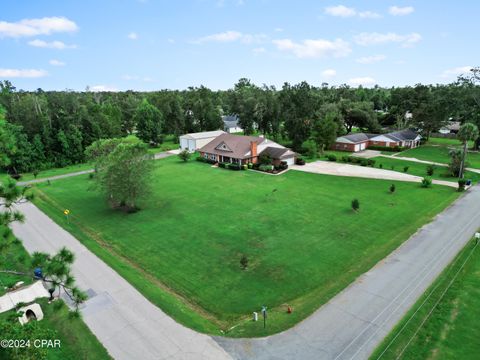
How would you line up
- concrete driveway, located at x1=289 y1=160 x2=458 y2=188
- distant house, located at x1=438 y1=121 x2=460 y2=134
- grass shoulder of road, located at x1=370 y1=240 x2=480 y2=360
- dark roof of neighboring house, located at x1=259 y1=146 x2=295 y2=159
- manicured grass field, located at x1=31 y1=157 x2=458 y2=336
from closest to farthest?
grass shoulder of road, located at x1=370 y1=240 x2=480 y2=360 → manicured grass field, located at x1=31 y1=157 x2=458 y2=336 → concrete driveway, located at x1=289 y1=160 x2=458 y2=188 → dark roof of neighboring house, located at x1=259 y1=146 x2=295 y2=159 → distant house, located at x1=438 y1=121 x2=460 y2=134

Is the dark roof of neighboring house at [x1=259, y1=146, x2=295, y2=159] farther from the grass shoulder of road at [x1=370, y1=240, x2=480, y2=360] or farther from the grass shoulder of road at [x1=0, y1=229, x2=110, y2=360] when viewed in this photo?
the grass shoulder of road at [x1=0, y1=229, x2=110, y2=360]

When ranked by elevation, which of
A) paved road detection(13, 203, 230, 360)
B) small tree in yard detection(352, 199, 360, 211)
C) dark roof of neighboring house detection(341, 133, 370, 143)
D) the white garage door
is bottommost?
paved road detection(13, 203, 230, 360)

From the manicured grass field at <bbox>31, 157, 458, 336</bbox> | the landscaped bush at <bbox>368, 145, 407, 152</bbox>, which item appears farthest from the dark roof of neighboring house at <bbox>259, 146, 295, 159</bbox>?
the landscaped bush at <bbox>368, 145, 407, 152</bbox>

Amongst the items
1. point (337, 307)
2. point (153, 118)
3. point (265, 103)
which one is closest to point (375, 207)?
point (337, 307)

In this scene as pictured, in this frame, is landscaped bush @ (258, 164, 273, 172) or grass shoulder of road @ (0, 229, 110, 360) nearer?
grass shoulder of road @ (0, 229, 110, 360)

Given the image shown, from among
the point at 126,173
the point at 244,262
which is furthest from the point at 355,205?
the point at 126,173

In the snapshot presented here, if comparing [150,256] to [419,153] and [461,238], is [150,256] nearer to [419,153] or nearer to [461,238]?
[461,238]

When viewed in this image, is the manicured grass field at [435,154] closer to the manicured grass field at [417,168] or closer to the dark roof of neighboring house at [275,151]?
the manicured grass field at [417,168]

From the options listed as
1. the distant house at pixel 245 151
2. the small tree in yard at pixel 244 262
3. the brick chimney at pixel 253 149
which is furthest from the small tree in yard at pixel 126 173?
the brick chimney at pixel 253 149
